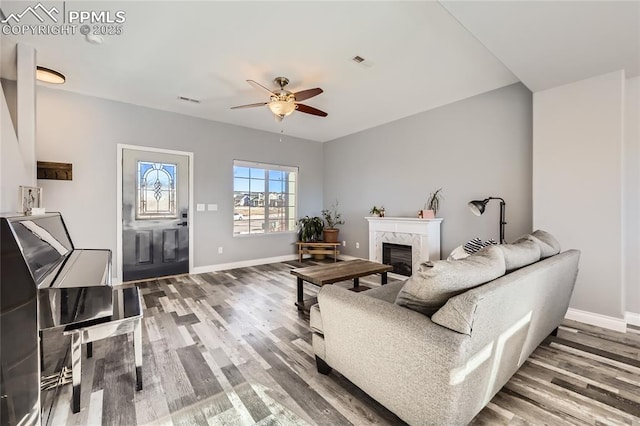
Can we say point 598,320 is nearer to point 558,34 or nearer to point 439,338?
point 558,34

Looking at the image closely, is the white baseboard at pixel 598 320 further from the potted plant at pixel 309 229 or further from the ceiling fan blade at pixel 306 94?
the potted plant at pixel 309 229

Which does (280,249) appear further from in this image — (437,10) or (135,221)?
(437,10)

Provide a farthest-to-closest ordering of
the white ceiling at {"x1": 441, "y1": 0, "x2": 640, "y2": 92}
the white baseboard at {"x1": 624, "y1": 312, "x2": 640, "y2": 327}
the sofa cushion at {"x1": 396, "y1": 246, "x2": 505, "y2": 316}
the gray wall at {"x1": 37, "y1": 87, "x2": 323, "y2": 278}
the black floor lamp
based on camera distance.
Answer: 1. the gray wall at {"x1": 37, "y1": 87, "x2": 323, "y2": 278}
2. the black floor lamp
3. the white baseboard at {"x1": 624, "y1": 312, "x2": 640, "y2": 327}
4. the white ceiling at {"x1": 441, "y1": 0, "x2": 640, "y2": 92}
5. the sofa cushion at {"x1": 396, "y1": 246, "x2": 505, "y2": 316}

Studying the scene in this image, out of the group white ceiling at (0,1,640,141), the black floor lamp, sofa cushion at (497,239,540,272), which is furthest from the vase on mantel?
sofa cushion at (497,239,540,272)

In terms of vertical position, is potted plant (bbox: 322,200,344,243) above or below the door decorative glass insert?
below

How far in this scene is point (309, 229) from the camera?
5.94 m

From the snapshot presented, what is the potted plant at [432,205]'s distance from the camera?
4195mm

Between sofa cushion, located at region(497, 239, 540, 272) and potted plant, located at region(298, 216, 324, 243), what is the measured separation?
14.3 feet

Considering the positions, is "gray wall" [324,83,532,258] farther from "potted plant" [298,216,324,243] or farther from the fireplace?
"potted plant" [298,216,324,243]

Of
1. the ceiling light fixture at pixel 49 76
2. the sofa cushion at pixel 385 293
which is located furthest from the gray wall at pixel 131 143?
the sofa cushion at pixel 385 293

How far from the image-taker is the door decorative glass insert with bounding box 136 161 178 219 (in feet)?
13.8

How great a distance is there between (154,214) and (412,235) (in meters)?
4.24

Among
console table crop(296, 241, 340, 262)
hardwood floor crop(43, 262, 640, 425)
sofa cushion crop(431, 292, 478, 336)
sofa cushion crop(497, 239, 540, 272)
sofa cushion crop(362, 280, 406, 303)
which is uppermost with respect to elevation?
sofa cushion crop(497, 239, 540, 272)

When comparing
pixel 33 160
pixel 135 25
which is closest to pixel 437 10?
pixel 135 25
